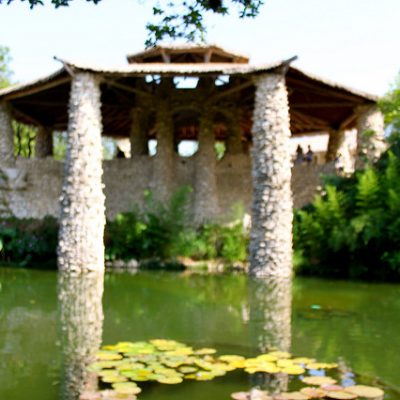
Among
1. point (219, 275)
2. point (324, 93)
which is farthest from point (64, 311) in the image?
point (324, 93)

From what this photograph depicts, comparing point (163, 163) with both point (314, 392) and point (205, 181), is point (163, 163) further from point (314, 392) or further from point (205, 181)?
point (314, 392)

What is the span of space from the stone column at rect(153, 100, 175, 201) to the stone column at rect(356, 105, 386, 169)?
206 inches

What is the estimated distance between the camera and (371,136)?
17.1m

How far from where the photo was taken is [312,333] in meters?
7.14

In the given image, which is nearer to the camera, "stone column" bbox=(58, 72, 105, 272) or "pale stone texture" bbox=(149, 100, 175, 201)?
"stone column" bbox=(58, 72, 105, 272)

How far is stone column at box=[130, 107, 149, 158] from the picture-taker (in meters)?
19.4

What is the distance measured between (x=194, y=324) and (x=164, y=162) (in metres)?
10.4

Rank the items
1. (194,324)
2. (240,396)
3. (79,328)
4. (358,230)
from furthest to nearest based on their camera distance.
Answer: (358,230)
(194,324)
(79,328)
(240,396)

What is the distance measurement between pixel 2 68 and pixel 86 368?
2830 cm

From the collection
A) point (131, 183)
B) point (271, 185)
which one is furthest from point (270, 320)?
point (131, 183)

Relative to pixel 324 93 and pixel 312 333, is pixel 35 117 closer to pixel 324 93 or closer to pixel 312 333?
pixel 324 93

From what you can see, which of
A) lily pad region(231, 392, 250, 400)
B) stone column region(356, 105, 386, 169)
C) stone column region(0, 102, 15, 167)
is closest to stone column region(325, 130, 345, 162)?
stone column region(356, 105, 386, 169)

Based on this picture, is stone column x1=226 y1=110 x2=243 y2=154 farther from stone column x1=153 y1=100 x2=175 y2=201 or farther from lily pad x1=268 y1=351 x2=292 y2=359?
lily pad x1=268 y1=351 x2=292 y2=359

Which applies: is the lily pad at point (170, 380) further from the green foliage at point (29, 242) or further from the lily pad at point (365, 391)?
the green foliage at point (29, 242)
